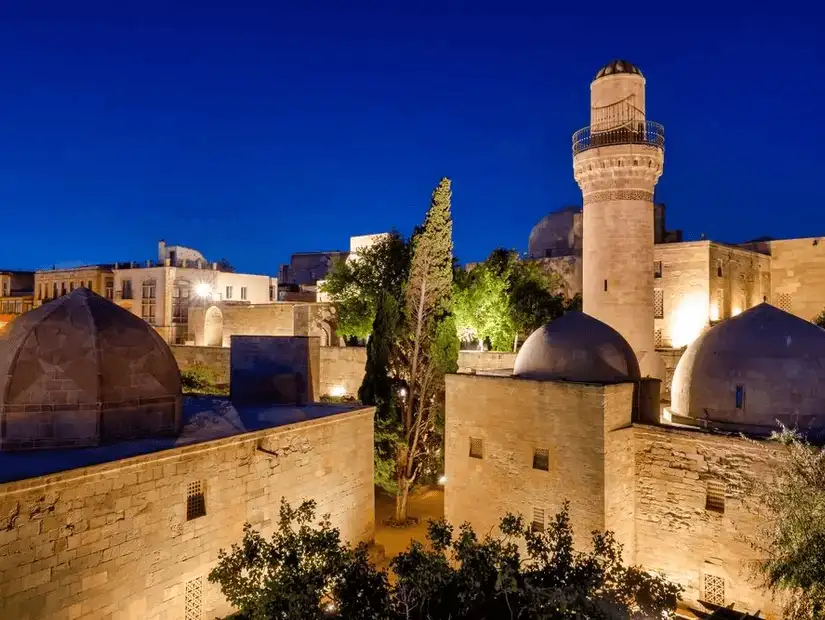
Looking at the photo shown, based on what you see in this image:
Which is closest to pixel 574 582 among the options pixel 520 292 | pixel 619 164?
pixel 619 164

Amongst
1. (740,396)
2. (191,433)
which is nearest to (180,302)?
(191,433)

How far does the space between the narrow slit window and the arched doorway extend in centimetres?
2313

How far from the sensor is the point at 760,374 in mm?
11164

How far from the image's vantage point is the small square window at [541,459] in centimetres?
1240

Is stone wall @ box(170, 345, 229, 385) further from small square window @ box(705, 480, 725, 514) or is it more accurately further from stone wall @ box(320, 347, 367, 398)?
small square window @ box(705, 480, 725, 514)

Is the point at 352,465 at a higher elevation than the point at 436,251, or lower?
lower

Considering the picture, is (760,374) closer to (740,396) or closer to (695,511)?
(740,396)

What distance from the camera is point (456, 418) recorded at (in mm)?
14016

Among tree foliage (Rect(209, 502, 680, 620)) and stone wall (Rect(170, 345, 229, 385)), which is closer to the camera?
tree foliage (Rect(209, 502, 680, 620))

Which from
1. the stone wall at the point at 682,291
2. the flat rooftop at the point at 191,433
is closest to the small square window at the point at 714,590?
the flat rooftop at the point at 191,433

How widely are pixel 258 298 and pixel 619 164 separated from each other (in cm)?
2635

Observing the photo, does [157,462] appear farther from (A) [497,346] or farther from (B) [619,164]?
(A) [497,346]

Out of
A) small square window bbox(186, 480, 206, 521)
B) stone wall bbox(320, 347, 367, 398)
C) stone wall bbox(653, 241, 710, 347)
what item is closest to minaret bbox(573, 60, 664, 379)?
stone wall bbox(653, 241, 710, 347)

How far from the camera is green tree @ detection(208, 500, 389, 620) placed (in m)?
6.22
